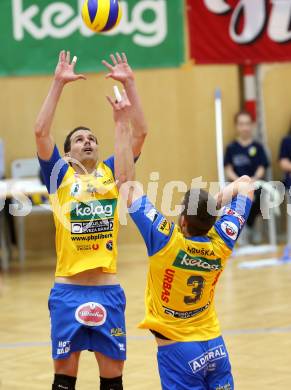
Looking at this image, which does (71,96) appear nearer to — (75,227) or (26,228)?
(26,228)

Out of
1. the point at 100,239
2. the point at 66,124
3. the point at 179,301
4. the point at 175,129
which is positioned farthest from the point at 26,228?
the point at 179,301

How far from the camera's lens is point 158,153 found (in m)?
14.1

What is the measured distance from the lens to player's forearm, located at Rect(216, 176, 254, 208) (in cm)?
515

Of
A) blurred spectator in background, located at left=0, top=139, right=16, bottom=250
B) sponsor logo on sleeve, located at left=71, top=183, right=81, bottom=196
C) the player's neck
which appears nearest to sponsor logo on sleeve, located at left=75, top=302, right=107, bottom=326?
sponsor logo on sleeve, located at left=71, top=183, right=81, bottom=196

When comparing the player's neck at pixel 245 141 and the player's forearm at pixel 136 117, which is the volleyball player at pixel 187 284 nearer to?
the player's forearm at pixel 136 117

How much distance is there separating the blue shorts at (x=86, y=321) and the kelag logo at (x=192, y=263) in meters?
0.92

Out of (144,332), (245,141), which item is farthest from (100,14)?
(245,141)

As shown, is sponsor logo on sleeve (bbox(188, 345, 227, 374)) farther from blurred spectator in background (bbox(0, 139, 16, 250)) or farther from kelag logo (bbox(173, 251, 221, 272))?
blurred spectator in background (bbox(0, 139, 16, 250))

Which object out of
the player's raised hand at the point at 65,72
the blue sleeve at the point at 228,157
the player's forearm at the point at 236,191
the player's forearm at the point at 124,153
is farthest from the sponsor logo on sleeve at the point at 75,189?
the blue sleeve at the point at 228,157

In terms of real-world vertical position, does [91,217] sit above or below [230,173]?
above

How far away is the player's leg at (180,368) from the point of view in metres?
4.66

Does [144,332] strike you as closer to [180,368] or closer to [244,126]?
[180,368]

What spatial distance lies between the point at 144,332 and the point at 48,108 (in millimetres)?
3885

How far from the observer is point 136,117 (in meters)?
5.49
